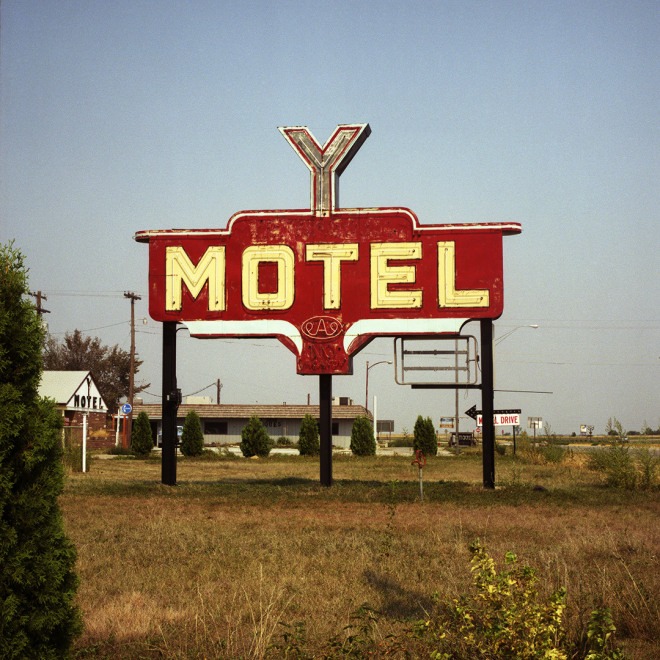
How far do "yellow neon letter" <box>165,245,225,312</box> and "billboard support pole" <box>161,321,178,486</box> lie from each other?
31.2 inches

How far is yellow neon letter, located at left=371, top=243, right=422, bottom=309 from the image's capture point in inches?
833

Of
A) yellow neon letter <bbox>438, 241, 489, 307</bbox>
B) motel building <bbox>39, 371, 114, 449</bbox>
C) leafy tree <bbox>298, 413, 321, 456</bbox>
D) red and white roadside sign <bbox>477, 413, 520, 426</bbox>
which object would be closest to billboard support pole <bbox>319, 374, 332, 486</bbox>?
yellow neon letter <bbox>438, 241, 489, 307</bbox>

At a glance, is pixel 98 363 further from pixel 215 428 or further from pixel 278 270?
pixel 278 270

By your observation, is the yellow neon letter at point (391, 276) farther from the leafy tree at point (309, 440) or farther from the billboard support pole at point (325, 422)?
the leafy tree at point (309, 440)

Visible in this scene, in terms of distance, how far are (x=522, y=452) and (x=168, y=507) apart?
28.6 meters

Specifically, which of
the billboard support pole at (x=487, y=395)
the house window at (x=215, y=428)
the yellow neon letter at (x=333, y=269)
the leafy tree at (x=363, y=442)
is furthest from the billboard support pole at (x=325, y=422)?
the house window at (x=215, y=428)

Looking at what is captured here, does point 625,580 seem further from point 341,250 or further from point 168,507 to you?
point 341,250

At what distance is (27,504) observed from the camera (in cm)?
529

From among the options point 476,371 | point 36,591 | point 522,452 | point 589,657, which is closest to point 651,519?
point 476,371

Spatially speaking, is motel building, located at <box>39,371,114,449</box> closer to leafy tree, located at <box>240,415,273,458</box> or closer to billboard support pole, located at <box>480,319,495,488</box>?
leafy tree, located at <box>240,415,273,458</box>

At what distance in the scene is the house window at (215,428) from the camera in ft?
236

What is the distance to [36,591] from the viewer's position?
17.4 feet

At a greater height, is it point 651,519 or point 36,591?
point 36,591

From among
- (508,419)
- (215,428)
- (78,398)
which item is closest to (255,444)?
(78,398)
